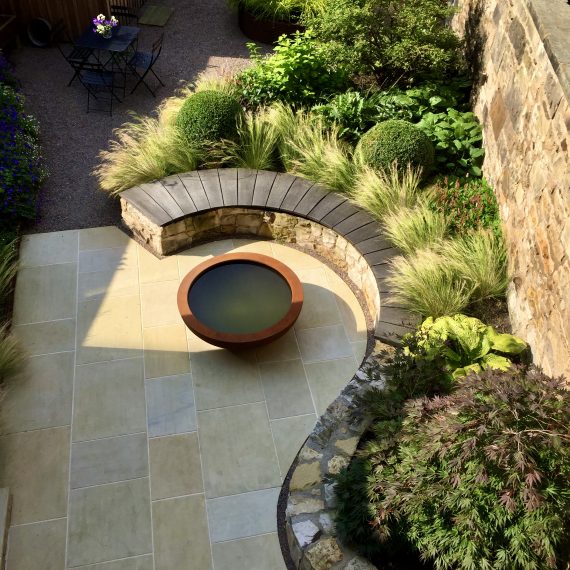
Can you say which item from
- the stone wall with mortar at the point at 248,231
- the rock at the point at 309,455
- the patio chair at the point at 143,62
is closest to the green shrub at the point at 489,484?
the rock at the point at 309,455

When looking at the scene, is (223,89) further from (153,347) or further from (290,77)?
(153,347)

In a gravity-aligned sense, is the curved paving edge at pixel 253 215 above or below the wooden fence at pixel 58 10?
below

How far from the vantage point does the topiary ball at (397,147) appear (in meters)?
5.20

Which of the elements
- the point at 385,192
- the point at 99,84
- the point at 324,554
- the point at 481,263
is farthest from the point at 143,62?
the point at 324,554

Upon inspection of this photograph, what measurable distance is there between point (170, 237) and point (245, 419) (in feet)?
6.14

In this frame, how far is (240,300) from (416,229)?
150cm

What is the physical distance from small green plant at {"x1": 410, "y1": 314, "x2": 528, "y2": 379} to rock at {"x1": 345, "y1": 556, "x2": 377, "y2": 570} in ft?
3.93

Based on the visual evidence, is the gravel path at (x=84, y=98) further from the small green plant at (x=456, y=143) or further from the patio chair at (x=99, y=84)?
the small green plant at (x=456, y=143)

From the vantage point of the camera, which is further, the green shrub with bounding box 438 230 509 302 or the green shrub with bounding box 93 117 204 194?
the green shrub with bounding box 93 117 204 194

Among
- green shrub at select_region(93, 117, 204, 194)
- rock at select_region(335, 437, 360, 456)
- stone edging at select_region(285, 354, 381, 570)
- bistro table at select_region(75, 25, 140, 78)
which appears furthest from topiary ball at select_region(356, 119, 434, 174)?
bistro table at select_region(75, 25, 140, 78)

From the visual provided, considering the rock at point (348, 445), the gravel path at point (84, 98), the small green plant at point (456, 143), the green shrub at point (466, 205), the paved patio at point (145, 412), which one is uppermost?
the small green plant at point (456, 143)

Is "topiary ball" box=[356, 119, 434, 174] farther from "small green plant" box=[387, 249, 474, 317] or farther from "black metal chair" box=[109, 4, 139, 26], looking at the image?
"black metal chair" box=[109, 4, 139, 26]

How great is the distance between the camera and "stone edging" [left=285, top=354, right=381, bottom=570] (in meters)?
3.12

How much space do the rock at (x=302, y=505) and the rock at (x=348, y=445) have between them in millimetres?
339
